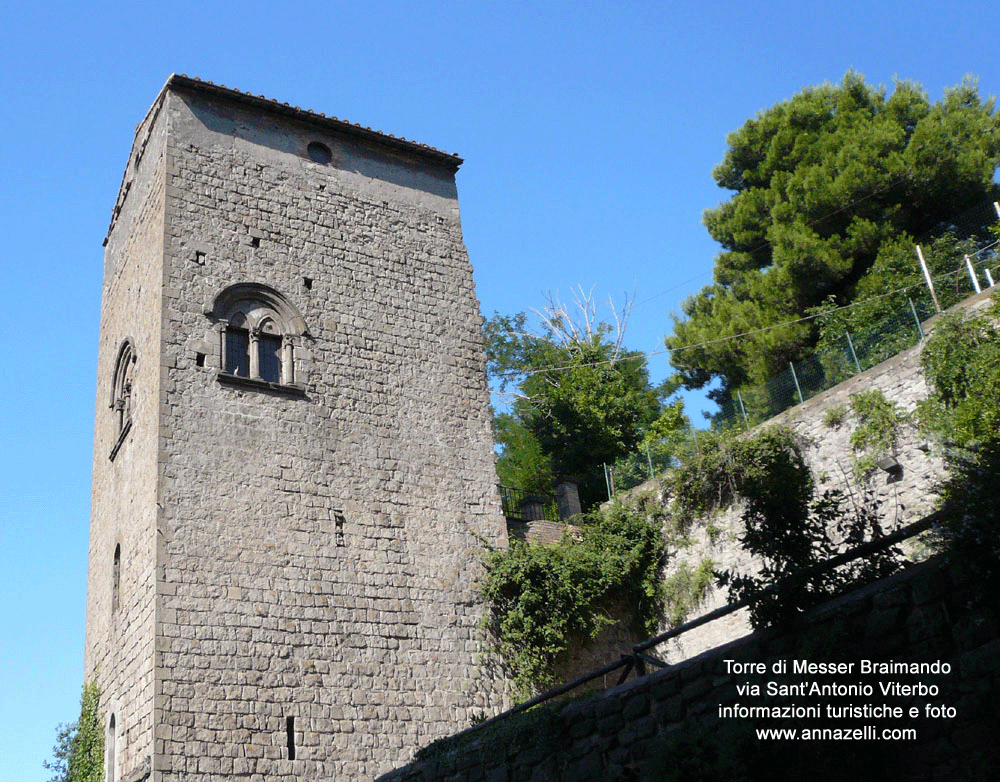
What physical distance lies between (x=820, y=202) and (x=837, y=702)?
16080 millimetres

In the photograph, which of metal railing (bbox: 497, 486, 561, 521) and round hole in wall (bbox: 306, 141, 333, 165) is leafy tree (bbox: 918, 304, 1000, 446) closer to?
metal railing (bbox: 497, 486, 561, 521)

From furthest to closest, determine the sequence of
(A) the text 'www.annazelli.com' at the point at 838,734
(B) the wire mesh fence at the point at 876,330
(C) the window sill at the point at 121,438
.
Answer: (B) the wire mesh fence at the point at 876,330 → (C) the window sill at the point at 121,438 → (A) the text 'www.annazelli.com' at the point at 838,734

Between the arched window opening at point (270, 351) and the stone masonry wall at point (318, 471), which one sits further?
the arched window opening at point (270, 351)

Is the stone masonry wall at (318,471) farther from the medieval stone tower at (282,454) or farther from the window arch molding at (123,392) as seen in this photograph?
the window arch molding at (123,392)

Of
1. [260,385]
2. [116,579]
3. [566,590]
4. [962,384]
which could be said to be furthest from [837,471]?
[116,579]

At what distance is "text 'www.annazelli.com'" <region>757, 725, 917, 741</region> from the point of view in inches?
218

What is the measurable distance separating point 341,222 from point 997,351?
31.4ft

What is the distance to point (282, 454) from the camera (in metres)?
13.6

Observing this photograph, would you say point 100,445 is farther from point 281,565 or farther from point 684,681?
point 684,681

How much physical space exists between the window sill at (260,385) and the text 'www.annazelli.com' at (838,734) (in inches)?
373

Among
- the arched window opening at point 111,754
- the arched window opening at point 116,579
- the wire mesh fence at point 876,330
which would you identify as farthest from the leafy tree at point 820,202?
the arched window opening at point 111,754

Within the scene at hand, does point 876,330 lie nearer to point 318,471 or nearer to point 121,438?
point 318,471

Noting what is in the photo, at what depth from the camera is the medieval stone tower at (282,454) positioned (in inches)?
472

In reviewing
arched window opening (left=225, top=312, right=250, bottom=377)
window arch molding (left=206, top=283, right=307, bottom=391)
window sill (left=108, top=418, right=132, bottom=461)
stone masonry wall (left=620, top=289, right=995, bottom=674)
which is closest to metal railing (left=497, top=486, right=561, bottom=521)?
stone masonry wall (left=620, top=289, right=995, bottom=674)
